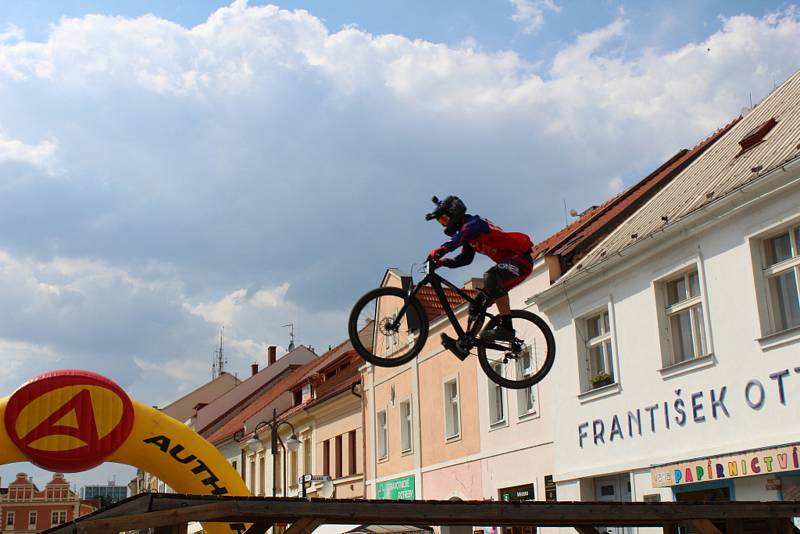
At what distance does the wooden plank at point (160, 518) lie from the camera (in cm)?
669

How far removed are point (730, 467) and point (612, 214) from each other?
28.8 feet

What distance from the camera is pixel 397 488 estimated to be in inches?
1138

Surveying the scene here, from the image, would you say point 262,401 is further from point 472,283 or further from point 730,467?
point 730,467

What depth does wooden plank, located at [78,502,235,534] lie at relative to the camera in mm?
6688

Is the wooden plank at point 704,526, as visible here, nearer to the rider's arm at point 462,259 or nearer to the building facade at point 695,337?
the rider's arm at point 462,259

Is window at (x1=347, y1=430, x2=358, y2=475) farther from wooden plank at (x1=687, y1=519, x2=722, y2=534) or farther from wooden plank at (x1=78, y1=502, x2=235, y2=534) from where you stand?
wooden plank at (x1=78, y1=502, x2=235, y2=534)

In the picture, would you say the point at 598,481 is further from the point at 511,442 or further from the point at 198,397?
the point at 198,397

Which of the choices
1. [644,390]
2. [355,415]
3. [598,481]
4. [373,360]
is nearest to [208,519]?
[373,360]

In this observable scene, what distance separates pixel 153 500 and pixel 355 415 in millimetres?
26157

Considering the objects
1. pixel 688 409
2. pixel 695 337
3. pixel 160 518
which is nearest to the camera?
pixel 160 518

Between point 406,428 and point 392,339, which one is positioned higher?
point 406,428

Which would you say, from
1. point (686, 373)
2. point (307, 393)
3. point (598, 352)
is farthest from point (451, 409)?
point (307, 393)

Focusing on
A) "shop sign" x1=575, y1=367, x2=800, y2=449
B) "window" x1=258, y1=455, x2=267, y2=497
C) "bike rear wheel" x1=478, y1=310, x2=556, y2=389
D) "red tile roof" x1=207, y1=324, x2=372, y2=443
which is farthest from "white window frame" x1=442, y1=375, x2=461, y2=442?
"window" x1=258, y1=455, x2=267, y2=497

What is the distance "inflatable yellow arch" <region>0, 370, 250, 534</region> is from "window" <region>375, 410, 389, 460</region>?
13.9m
